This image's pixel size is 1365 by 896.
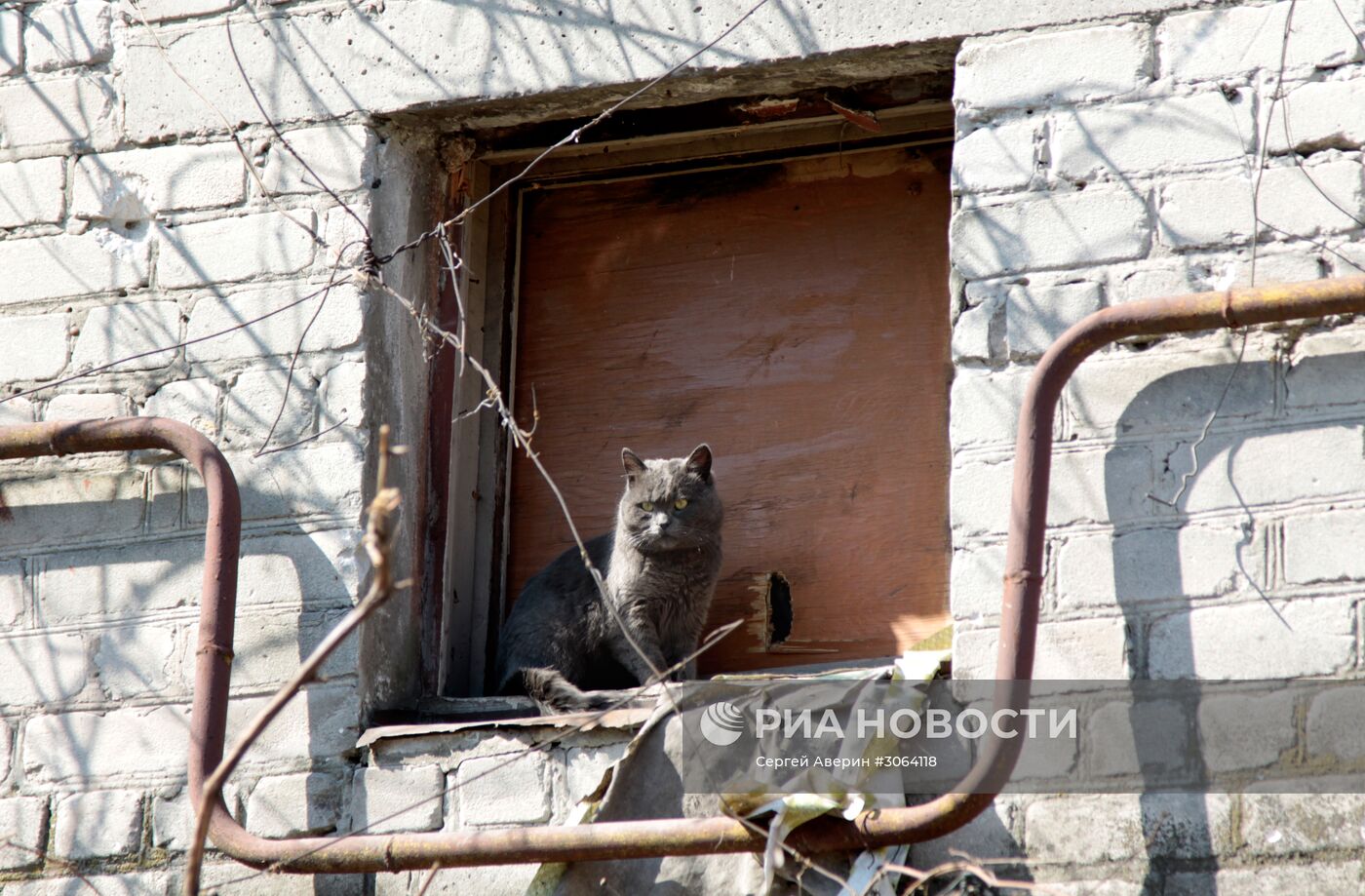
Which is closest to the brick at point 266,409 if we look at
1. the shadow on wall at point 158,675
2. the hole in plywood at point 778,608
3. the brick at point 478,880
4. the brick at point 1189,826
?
the shadow on wall at point 158,675

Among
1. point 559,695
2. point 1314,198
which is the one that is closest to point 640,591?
point 559,695

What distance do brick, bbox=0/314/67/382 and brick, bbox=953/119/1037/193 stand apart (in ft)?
7.26

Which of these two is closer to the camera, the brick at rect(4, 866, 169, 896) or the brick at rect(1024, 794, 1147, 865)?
the brick at rect(1024, 794, 1147, 865)

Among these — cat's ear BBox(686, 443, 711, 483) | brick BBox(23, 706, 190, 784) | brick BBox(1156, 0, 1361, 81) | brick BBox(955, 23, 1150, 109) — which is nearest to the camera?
brick BBox(1156, 0, 1361, 81)

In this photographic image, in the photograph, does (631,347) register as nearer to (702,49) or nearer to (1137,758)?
(702,49)

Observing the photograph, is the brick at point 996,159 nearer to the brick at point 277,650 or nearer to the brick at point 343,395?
the brick at point 343,395

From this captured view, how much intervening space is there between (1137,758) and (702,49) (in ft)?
6.15

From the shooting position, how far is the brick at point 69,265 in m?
4.16

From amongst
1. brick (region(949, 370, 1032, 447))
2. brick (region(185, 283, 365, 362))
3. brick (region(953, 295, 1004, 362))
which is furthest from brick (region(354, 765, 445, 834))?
brick (region(953, 295, 1004, 362))

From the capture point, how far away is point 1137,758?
3312 mm

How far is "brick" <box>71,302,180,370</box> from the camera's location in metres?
4.09

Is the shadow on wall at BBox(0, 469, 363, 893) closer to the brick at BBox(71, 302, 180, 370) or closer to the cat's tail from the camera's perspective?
the brick at BBox(71, 302, 180, 370)

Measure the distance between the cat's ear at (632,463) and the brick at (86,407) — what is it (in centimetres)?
122

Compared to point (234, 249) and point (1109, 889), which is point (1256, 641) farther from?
point (234, 249)
